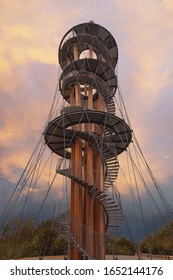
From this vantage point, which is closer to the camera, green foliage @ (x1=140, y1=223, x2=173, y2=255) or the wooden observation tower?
the wooden observation tower

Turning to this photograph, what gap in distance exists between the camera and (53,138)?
18672 mm

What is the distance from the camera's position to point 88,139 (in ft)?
55.8

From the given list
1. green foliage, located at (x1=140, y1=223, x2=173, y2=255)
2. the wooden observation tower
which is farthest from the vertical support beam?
green foliage, located at (x1=140, y1=223, x2=173, y2=255)

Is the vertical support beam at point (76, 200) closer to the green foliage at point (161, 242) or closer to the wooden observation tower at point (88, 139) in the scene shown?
the wooden observation tower at point (88, 139)

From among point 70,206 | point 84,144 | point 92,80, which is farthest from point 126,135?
point 70,206

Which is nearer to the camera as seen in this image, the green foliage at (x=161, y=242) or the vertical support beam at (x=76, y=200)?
the vertical support beam at (x=76, y=200)

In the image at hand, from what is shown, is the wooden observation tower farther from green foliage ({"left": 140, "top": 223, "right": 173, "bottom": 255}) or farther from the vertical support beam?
green foliage ({"left": 140, "top": 223, "right": 173, "bottom": 255})

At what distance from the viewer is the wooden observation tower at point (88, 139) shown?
14984 millimetres

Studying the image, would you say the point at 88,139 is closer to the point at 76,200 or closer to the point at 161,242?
the point at 76,200

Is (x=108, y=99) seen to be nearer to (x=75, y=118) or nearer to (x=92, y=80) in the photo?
(x=92, y=80)

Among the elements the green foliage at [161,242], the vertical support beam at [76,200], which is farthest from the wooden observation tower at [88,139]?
the green foliage at [161,242]

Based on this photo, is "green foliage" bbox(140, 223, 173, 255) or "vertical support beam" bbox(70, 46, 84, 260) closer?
"vertical support beam" bbox(70, 46, 84, 260)

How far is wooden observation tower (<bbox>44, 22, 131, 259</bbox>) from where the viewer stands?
1498 centimetres
